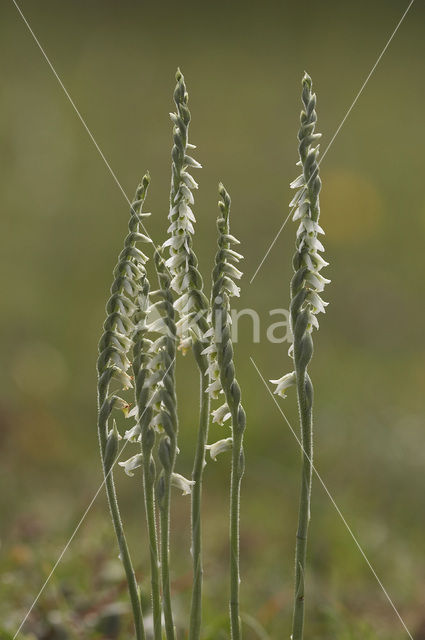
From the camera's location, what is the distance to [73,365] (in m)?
5.26

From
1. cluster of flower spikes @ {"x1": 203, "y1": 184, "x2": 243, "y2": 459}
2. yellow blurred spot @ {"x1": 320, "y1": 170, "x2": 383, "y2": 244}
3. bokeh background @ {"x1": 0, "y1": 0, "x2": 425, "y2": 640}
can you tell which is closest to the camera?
cluster of flower spikes @ {"x1": 203, "y1": 184, "x2": 243, "y2": 459}

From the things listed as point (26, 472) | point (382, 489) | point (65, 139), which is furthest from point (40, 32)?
point (382, 489)

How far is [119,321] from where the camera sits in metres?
1.43

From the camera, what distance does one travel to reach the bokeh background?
2836 millimetres

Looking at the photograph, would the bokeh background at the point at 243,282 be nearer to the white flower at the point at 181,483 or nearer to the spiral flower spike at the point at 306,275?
the white flower at the point at 181,483

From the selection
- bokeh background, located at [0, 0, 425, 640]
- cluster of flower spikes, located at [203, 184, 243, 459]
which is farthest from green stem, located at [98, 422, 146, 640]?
bokeh background, located at [0, 0, 425, 640]

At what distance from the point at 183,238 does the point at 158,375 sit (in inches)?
9.2

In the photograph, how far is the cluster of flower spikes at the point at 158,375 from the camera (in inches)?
56.1

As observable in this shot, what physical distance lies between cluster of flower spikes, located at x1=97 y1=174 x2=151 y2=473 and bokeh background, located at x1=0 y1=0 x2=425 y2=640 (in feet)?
2.29

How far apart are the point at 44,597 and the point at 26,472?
5.96 ft

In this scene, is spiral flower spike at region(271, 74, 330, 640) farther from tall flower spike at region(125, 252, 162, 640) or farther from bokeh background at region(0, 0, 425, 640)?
bokeh background at region(0, 0, 425, 640)

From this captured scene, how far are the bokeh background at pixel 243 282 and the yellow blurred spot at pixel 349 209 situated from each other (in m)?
0.02

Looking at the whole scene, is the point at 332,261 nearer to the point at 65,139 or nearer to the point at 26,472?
the point at 65,139

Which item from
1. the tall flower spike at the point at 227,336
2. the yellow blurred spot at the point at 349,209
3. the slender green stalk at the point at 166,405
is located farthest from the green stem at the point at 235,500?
the yellow blurred spot at the point at 349,209
